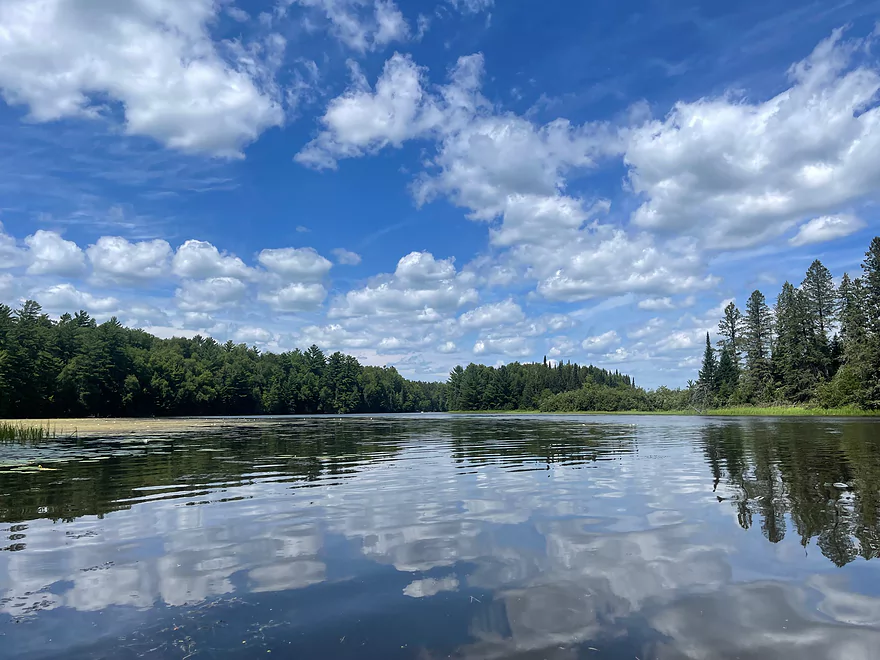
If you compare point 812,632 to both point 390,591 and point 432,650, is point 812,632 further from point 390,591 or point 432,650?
point 390,591

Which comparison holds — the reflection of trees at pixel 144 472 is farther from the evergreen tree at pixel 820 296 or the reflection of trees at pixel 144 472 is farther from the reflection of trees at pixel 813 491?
the evergreen tree at pixel 820 296

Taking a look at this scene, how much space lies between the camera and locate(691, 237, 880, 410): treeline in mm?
85250

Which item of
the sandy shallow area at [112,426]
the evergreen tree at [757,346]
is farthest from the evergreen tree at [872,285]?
the sandy shallow area at [112,426]

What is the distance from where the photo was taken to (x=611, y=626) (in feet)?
24.4

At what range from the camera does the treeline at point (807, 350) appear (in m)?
85.2

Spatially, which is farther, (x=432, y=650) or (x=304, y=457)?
(x=304, y=457)

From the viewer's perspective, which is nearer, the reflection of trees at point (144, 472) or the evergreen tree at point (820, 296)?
the reflection of trees at point (144, 472)

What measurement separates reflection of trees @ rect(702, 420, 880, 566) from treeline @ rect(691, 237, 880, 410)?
65822 mm

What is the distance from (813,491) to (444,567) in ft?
45.5

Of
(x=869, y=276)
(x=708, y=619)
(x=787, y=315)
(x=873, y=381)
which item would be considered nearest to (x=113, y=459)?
(x=708, y=619)

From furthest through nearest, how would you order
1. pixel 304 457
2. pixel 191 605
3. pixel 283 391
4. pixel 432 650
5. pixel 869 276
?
1. pixel 283 391
2. pixel 869 276
3. pixel 304 457
4. pixel 191 605
5. pixel 432 650

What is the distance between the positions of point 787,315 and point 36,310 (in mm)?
178898

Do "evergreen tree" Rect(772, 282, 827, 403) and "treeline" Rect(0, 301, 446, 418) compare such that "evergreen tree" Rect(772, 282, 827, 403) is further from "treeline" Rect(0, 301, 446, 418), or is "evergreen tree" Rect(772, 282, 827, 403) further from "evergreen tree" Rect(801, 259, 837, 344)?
"treeline" Rect(0, 301, 446, 418)

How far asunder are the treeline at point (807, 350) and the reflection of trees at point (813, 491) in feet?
216
